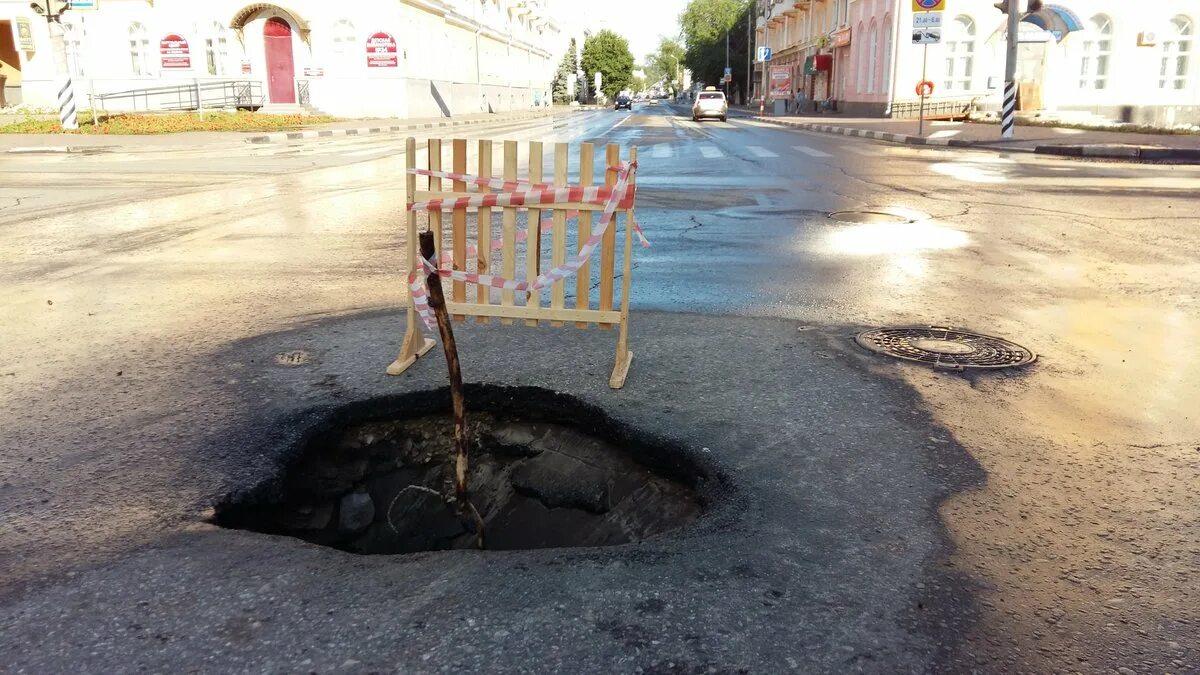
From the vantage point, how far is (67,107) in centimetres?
2797

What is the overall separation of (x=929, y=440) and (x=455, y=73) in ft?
174

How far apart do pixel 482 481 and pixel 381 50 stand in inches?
1609

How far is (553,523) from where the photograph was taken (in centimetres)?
398

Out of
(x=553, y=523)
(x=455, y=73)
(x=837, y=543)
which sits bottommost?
(x=553, y=523)

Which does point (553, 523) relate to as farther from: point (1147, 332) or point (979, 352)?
point (1147, 332)

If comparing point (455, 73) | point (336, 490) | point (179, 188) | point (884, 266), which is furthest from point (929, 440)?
point (455, 73)

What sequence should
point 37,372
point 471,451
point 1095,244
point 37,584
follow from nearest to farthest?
1. point 37,584
2. point 471,451
3. point 37,372
4. point 1095,244

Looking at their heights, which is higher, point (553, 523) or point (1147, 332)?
point (1147, 332)

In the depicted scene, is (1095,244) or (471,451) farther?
(1095,244)

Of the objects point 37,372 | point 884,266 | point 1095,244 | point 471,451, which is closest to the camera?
point 471,451

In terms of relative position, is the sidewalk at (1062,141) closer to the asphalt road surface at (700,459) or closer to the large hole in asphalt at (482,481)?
the asphalt road surface at (700,459)

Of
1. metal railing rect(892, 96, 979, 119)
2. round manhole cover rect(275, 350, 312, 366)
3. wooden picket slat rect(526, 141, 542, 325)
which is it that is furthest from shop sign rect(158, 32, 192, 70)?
wooden picket slat rect(526, 141, 542, 325)

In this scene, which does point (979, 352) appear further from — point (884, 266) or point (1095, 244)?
point (1095, 244)

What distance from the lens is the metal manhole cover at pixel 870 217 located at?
1052 centimetres
